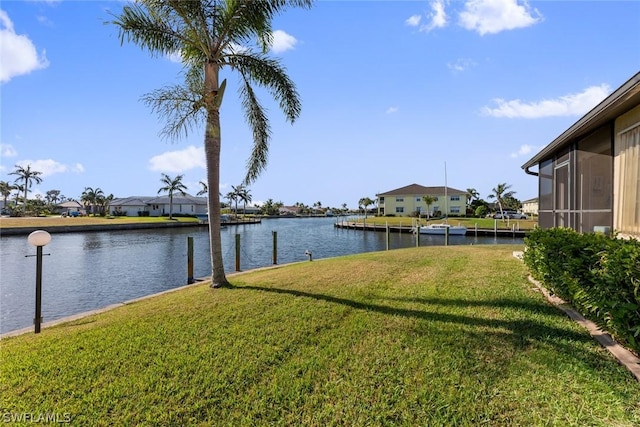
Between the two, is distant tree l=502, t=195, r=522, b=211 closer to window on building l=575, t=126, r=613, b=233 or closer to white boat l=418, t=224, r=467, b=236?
white boat l=418, t=224, r=467, b=236

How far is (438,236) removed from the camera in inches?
1428

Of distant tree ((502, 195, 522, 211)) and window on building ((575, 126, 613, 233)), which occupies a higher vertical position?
distant tree ((502, 195, 522, 211))

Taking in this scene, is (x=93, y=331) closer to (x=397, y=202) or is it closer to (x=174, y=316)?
(x=174, y=316)

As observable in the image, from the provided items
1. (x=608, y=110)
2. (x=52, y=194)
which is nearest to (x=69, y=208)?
(x=52, y=194)

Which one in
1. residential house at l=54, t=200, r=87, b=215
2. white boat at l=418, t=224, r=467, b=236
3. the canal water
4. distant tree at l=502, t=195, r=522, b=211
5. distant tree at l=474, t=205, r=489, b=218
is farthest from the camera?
residential house at l=54, t=200, r=87, b=215

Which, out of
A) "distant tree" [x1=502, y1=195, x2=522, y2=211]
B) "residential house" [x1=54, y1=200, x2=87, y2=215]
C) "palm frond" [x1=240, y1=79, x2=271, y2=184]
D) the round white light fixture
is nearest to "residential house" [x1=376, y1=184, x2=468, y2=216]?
"distant tree" [x1=502, y1=195, x2=522, y2=211]

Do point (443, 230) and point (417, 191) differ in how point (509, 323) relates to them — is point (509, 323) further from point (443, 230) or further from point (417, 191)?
point (417, 191)

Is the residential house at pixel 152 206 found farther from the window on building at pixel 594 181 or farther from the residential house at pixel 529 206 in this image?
the window on building at pixel 594 181

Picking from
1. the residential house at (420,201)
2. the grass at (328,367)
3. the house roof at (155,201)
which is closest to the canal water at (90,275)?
the grass at (328,367)

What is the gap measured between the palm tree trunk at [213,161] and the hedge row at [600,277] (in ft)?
21.0

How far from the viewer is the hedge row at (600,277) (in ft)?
10.7

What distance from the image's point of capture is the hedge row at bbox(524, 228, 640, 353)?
3.26 meters

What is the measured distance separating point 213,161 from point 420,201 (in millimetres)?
59904

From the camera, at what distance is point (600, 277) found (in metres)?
3.84
